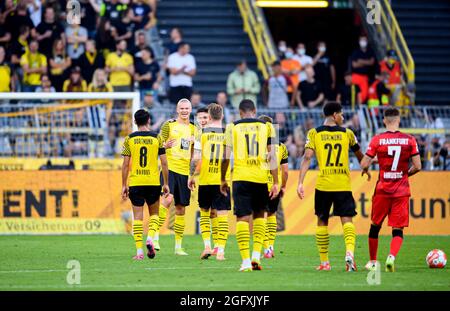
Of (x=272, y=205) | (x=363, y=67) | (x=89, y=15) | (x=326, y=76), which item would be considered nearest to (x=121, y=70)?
(x=89, y=15)

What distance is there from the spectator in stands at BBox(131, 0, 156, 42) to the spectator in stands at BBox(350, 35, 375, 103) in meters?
5.25

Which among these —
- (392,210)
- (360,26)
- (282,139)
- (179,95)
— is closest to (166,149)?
(392,210)

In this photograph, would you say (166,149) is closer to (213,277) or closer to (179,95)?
(213,277)

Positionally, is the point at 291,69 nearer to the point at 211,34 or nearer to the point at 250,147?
the point at 211,34

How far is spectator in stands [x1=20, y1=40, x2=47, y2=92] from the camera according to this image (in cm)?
2827

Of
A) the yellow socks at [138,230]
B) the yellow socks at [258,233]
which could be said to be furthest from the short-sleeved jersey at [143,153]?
the yellow socks at [258,233]

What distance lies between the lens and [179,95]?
28.2 metres

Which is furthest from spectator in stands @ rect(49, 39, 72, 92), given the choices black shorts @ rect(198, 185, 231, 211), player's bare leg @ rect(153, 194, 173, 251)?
black shorts @ rect(198, 185, 231, 211)

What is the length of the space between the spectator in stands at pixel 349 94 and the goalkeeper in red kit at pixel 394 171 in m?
13.6

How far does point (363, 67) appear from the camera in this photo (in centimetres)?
2998

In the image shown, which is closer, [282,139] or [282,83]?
[282,139]

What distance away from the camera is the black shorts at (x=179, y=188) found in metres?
18.7

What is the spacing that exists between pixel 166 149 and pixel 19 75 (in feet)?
34.4
